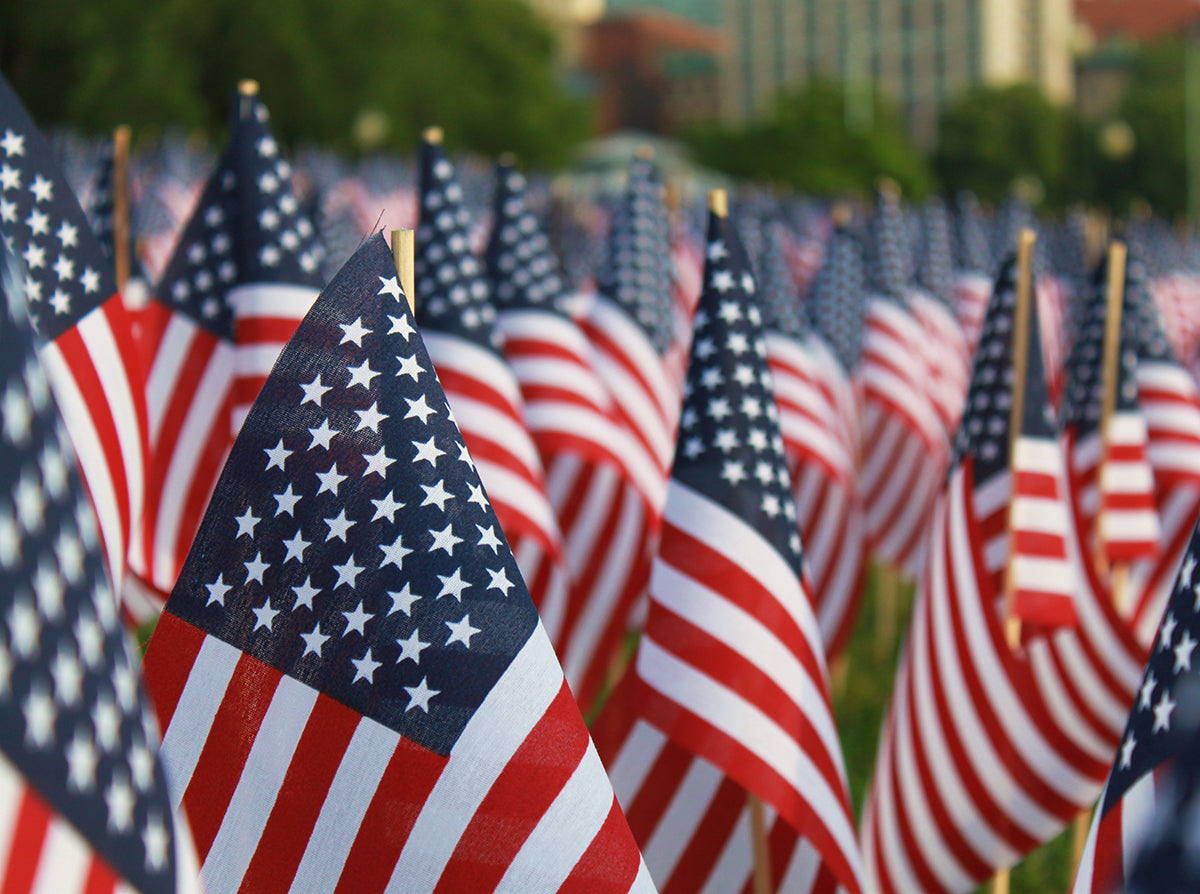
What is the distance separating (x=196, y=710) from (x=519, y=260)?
3851 mm

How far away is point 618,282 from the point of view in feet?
22.5

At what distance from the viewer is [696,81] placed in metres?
109

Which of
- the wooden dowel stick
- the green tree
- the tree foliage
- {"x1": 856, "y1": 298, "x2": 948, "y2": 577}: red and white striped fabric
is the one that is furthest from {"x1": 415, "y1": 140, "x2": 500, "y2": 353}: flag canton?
the green tree

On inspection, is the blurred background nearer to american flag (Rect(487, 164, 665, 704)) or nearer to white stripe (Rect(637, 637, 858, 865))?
american flag (Rect(487, 164, 665, 704))

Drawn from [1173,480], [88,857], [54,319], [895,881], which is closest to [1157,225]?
[1173,480]

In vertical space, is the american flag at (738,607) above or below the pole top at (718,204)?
below

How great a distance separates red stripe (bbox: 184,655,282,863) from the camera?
8.09ft

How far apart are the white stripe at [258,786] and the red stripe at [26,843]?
0.76m

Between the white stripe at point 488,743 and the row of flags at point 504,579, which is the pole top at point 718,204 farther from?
the white stripe at point 488,743

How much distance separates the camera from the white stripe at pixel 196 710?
2.49 m

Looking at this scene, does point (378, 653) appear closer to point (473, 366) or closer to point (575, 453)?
point (473, 366)

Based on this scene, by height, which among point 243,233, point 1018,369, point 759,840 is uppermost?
point 243,233

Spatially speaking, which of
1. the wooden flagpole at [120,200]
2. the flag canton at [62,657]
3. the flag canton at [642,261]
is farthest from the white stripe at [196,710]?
the flag canton at [642,261]

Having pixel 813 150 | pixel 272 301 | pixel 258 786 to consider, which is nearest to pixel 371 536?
pixel 258 786
